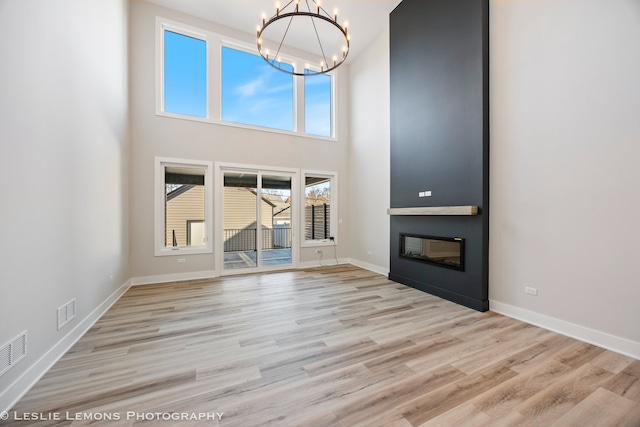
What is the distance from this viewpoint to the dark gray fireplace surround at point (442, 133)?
338cm

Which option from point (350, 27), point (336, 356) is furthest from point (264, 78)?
point (336, 356)

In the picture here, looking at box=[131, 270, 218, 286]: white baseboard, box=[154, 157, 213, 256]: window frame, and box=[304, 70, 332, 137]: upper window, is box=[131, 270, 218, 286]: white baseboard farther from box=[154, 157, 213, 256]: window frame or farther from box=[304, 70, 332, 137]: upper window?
box=[304, 70, 332, 137]: upper window

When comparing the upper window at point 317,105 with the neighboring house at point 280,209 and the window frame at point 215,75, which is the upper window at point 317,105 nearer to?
the window frame at point 215,75

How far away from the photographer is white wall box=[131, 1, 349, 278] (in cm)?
463

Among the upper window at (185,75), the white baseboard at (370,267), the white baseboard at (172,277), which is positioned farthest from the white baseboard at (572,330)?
the upper window at (185,75)

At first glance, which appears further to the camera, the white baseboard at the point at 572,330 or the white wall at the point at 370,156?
the white wall at the point at 370,156

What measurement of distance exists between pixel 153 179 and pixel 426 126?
16.4ft

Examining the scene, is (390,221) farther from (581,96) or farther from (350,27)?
(350,27)

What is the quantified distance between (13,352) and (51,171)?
1.36 metres

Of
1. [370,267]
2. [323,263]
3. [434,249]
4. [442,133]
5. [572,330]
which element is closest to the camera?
[572,330]

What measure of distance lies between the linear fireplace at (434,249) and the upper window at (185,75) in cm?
480

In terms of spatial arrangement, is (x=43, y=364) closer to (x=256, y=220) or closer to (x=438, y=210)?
(x=256, y=220)

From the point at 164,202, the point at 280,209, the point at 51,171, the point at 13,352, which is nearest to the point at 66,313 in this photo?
the point at 13,352

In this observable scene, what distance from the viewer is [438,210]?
3.76 metres
